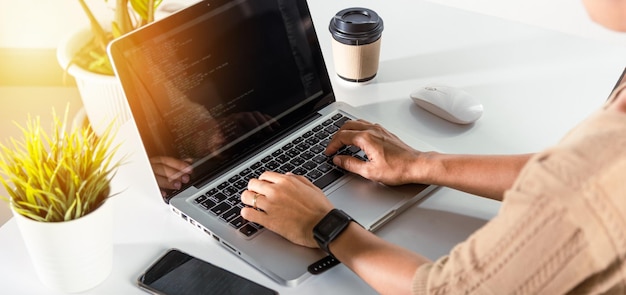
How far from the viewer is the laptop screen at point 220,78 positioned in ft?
3.84

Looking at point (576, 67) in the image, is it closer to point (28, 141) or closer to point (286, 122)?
point (286, 122)

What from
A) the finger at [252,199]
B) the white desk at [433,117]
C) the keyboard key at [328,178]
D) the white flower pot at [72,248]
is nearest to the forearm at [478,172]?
the white desk at [433,117]

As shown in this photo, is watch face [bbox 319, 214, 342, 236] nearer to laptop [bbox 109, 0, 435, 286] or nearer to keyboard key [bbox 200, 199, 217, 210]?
laptop [bbox 109, 0, 435, 286]

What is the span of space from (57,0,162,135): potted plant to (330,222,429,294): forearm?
0.85m

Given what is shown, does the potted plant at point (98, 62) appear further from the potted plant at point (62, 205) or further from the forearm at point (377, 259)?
the forearm at point (377, 259)

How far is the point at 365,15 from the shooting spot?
1.51 metres

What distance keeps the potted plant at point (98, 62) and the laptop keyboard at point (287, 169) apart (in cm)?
59

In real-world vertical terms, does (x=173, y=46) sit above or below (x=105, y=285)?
above

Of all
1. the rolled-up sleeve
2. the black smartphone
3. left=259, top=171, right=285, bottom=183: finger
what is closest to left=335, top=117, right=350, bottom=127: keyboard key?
left=259, top=171, right=285, bottom=183: finger

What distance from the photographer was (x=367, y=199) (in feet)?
4.03

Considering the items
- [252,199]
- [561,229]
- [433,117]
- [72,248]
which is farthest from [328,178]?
[561,229]

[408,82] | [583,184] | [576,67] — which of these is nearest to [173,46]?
[408,82]

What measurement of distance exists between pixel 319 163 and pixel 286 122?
0.36 ft

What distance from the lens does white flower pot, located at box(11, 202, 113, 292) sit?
3.36 feet
